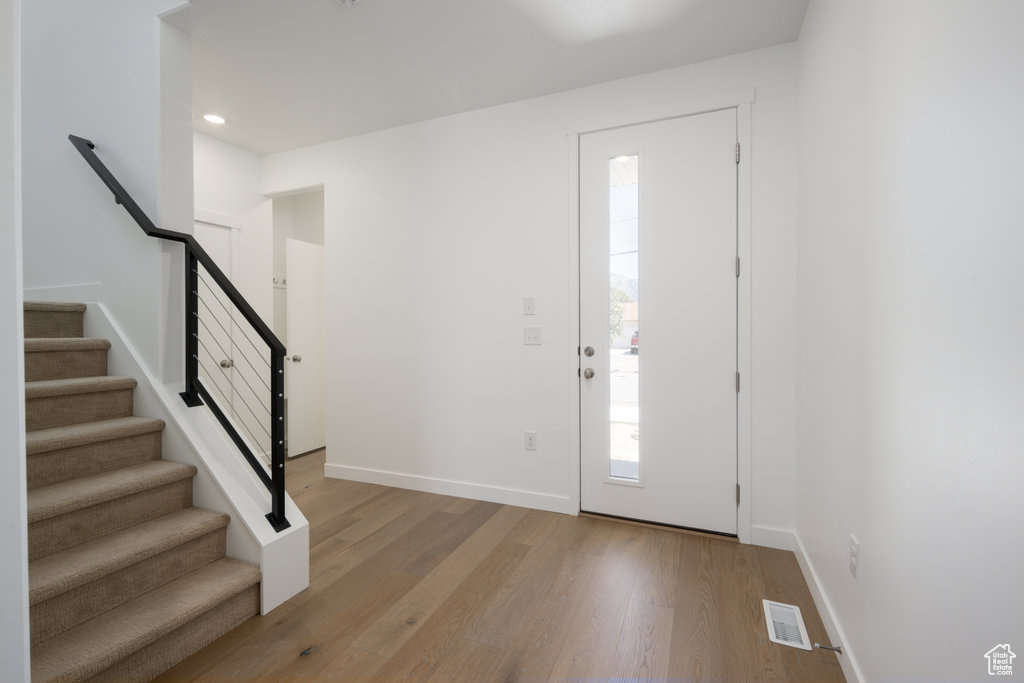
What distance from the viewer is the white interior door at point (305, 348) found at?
413 centimetres

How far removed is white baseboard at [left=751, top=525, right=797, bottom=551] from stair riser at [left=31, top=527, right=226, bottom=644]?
253 centimetres

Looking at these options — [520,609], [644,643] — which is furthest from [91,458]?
[644,643]

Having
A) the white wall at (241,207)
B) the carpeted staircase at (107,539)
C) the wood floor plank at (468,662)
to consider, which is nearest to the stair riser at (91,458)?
the carpeted staircase at (107,539)

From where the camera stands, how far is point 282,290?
175 inches

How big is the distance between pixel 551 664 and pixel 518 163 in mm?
2620

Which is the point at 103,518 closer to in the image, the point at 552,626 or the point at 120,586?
the point at 120,586

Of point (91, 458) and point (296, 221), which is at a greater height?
point (296, 221)

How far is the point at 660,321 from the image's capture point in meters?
2.62

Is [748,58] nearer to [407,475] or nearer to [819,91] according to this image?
[819,91]

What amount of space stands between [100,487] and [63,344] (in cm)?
78

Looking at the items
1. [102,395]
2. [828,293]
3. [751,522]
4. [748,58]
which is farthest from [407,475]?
[748,58]

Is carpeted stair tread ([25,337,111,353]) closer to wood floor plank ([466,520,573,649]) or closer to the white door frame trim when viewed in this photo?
wood floor plank ([466,520,573,649])

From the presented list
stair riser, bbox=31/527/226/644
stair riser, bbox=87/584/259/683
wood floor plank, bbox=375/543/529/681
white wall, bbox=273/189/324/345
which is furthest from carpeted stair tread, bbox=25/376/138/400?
white wall, bbox=273/189/324/345

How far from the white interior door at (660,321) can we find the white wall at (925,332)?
704 mm
